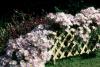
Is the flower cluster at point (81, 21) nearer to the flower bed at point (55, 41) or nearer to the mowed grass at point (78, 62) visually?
the flower bed at point (55, 41)

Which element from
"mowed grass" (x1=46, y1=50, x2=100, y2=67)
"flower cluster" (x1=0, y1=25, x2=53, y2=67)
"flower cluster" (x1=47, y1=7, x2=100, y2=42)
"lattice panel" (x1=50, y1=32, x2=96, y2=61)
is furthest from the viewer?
"lattice panel" (x1=50, y1=32, x2=96, y2=61)

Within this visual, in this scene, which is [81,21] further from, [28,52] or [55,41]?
[28,52]

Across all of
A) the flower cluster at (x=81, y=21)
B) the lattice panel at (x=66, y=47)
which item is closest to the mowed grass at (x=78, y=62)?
the lattice panel at (x=66, y=47)

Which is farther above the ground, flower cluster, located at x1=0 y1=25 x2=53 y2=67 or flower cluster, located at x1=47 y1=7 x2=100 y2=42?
flower cluster, located at x1=47 y1=7 x2=100 y2=42

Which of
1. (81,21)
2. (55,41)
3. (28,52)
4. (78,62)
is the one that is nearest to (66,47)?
(55,41)

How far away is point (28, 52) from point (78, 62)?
4.82 ft

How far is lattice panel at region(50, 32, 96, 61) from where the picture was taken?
9.34m

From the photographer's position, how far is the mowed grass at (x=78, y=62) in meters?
9.08

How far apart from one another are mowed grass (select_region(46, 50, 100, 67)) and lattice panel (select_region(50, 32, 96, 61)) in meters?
0.14

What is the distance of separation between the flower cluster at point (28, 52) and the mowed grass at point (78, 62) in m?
A: 0.68

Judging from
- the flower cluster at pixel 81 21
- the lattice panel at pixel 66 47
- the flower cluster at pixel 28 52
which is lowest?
the flower cluster at pixel 28 52

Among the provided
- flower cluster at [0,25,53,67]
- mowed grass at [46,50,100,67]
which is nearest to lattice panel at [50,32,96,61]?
mowed grass at [46,50,100,67]

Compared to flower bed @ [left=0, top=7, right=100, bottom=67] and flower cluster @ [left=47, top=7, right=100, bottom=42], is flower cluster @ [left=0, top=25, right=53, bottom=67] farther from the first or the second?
flower cluster @ [left=47, top=7, right=100, bottom=42]

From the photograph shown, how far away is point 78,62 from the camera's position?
30.3 ft
